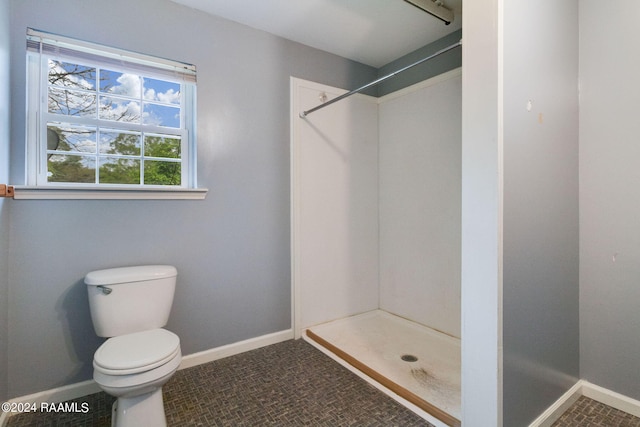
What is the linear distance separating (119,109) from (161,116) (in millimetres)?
230

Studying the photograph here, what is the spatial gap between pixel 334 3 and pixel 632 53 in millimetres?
1598

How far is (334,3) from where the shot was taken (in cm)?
195

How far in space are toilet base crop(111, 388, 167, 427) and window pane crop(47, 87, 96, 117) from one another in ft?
5.00

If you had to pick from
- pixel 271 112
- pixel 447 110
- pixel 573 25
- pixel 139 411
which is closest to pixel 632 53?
pixel 573 25

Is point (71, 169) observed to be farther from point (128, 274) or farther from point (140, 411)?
point (140, 411)

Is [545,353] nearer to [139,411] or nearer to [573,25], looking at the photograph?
[573,25]

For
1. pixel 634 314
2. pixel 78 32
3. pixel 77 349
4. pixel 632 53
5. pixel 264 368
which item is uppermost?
pixel 78 32

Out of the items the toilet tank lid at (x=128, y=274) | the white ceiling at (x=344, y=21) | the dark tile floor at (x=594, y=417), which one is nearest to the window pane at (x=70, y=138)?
the toilet tank lid at (x=128, y=274)

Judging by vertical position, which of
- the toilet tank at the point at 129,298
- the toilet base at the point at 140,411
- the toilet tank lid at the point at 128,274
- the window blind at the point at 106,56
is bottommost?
the toilet base at the point at 140,411

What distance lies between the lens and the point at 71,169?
175 centimetres

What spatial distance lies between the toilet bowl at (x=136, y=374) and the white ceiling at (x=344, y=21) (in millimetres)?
1994

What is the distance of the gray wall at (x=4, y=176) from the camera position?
143 centimetres

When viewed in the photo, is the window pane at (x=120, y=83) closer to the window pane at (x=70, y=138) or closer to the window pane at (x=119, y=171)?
the window pane at (x=70, y=138)

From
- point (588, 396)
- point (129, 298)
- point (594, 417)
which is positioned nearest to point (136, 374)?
point (129, 298)
